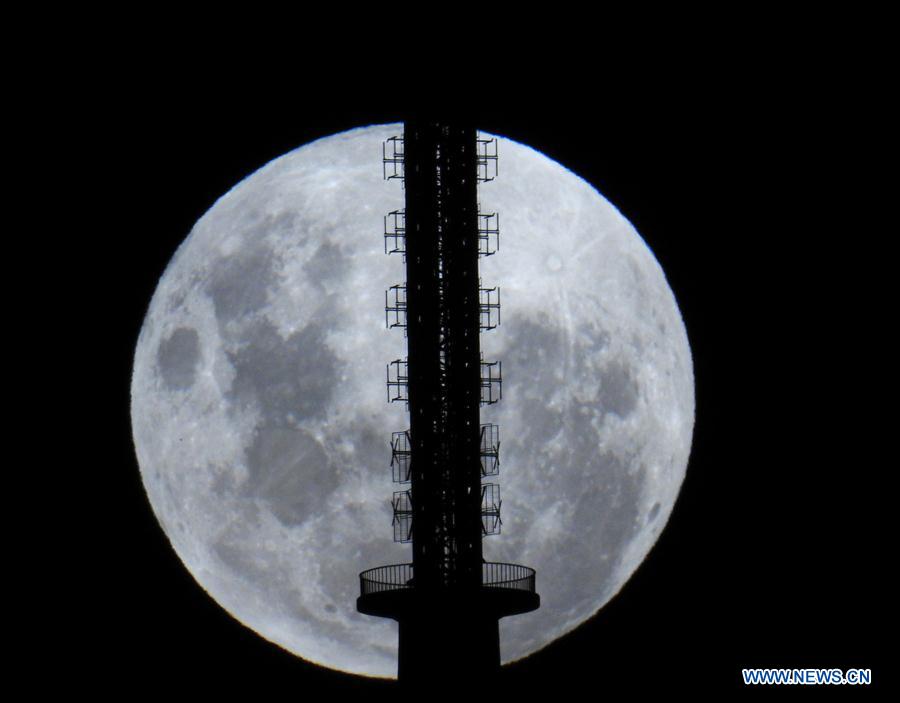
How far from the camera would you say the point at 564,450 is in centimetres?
9412

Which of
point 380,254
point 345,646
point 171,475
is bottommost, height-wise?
point 345,646

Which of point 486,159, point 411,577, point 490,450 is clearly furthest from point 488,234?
point 411,577

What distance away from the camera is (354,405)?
93188 mm

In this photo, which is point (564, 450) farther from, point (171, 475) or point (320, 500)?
point (171, 475)

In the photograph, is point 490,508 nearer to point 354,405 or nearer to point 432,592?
point 432,592

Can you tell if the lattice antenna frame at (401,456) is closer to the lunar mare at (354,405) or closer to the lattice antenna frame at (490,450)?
the lunar mare at (354,405)

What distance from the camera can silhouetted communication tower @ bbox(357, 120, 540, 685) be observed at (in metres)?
93.1

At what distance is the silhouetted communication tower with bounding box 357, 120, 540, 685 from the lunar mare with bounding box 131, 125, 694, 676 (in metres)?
0.80

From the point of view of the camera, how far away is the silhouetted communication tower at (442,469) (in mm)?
93062

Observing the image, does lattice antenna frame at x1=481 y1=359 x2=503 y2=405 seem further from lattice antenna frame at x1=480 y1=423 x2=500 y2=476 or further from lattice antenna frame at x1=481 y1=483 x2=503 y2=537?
lattice antenna frame at x1=481 y1=483 x2=503 y2=537

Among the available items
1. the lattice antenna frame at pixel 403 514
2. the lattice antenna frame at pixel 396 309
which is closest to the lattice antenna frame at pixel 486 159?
the lattice antenna frame at pixel 396 309

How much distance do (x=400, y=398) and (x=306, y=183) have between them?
1071 cm

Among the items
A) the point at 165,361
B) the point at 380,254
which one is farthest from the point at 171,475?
the point at 380,254

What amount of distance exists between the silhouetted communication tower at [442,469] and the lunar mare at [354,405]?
2.64 ft
